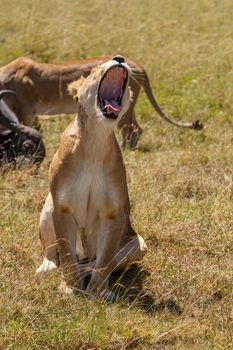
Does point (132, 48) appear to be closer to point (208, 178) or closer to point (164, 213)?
point (208, 178)

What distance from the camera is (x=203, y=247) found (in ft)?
19.3

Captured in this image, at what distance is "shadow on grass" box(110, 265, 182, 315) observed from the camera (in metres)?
4.95

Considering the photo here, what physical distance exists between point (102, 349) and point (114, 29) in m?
8.99

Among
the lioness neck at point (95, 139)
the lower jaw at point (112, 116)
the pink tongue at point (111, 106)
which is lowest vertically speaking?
the lioness neck at point (95, 139)

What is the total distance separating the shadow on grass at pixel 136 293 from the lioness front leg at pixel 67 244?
9.4 inches

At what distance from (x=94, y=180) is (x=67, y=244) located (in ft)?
1.28

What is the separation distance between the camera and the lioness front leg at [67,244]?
16.8 feet

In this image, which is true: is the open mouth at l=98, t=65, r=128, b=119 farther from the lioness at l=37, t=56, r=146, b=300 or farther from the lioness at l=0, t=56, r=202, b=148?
the lioness at l=0, t=56, r=202, b=148

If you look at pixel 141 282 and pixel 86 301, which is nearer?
pixel 86 301

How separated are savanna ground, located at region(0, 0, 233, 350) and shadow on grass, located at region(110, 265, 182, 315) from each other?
0.03ft

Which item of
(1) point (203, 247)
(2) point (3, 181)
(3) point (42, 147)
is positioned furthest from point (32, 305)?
(3) point (42, 147)

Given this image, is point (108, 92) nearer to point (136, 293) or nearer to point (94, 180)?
point (94, 180)

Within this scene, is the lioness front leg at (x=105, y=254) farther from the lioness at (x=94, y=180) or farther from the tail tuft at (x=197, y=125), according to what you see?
the tail tuft at (x=197, y=125)

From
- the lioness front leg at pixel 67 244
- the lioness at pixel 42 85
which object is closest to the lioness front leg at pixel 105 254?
the lioness front leg at pixel 67 244
